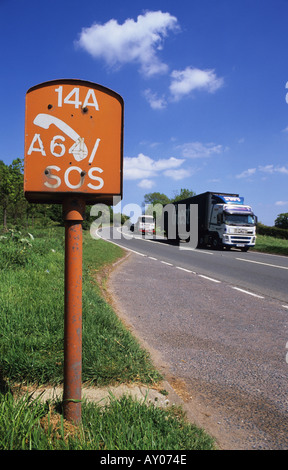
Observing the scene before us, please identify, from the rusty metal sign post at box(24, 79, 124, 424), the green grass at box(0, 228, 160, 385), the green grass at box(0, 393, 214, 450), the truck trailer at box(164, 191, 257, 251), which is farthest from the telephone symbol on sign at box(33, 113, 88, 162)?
the truck trailer at box(164, 191, 257, 251)

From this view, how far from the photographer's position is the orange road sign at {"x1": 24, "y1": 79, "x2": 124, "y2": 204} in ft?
6.07

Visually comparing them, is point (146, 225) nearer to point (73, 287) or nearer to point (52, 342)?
point (52, 342)

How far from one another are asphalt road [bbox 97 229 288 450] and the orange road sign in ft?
5.77

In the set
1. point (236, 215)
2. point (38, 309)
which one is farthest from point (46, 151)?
point (236, 215)

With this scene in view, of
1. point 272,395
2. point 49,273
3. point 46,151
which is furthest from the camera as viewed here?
point 49,273

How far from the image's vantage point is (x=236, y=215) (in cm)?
2056

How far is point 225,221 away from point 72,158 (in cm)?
1928

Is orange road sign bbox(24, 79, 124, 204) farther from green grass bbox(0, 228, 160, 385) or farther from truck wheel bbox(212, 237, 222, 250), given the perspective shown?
truck wheel bbox(212, 237, 222, 250)

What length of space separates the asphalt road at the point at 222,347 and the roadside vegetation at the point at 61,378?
38cm

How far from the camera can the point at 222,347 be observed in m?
4.00

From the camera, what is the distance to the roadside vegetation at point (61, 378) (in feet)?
5.98

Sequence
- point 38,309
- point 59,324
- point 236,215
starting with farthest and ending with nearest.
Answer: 1. point 236,215
2. point 38,309
3. point 59,324
